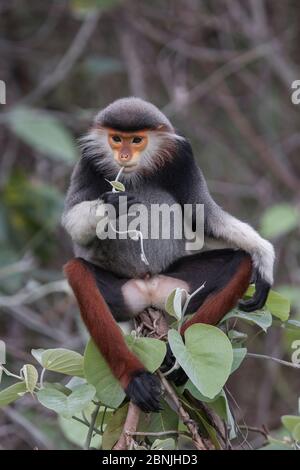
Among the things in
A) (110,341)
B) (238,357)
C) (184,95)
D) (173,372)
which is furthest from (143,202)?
(184,95)

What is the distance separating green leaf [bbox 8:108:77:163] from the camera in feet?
17.4

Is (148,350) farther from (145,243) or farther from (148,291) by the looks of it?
(145,243)

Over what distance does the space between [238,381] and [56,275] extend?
6.29 feet

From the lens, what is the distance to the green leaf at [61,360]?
2449 mm

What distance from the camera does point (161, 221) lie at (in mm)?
3236

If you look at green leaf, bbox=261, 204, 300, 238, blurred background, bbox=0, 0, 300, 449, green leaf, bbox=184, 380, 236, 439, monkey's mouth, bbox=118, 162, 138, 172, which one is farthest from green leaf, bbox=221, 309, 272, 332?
blurred background, bbox=0, 0, 300, 449

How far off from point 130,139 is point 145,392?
3.13 ft

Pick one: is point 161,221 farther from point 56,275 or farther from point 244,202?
point 244,202

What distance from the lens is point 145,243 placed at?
3.23 m

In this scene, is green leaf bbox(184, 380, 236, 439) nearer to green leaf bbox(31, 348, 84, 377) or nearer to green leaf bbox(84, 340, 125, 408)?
green leaf bbox(84, 340, 125, 408)

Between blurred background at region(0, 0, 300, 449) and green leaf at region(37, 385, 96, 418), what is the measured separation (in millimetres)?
3304

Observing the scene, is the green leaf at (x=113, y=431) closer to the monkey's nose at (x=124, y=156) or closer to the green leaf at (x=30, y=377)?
the green leaf at (x=30, y=377)

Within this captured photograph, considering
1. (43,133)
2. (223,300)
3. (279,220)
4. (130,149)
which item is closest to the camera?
(223,300)

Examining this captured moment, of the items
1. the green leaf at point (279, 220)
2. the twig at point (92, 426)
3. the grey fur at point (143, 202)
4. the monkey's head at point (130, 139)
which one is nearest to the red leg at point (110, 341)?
the twig at point (92, 426)
